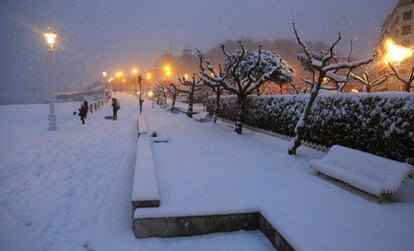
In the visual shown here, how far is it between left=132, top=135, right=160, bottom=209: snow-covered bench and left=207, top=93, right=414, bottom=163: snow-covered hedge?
18.6 ft

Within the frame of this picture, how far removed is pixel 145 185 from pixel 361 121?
626cm

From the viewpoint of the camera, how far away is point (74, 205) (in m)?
6.77

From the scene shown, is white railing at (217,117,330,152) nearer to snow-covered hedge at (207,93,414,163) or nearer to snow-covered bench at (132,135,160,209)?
snow-covered hedge at (207,93,414,163)

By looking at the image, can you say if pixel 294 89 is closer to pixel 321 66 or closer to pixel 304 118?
pixel 304 118

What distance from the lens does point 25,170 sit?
9.62m

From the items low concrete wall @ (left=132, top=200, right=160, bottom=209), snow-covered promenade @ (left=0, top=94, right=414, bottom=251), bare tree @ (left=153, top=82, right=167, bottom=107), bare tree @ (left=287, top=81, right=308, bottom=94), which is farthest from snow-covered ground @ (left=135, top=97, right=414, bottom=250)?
bare tree @ (left=153, top=82, right=167, bottom=107)

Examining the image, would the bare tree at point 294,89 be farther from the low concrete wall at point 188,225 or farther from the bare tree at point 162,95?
the low concrete wall at point 188,225

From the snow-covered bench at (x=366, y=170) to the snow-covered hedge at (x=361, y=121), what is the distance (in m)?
1.50

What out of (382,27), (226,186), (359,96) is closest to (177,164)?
(226,186)

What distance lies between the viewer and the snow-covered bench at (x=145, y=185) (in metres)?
5.55

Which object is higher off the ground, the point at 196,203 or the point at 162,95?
the point at 162,95

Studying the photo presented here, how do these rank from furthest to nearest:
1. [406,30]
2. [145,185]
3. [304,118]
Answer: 1. [406,30]
2. [304,118]
3. [145,185]

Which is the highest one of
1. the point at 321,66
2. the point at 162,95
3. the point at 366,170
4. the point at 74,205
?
the point at 321,66

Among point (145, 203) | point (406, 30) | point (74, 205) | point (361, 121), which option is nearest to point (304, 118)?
point (361, 121)
